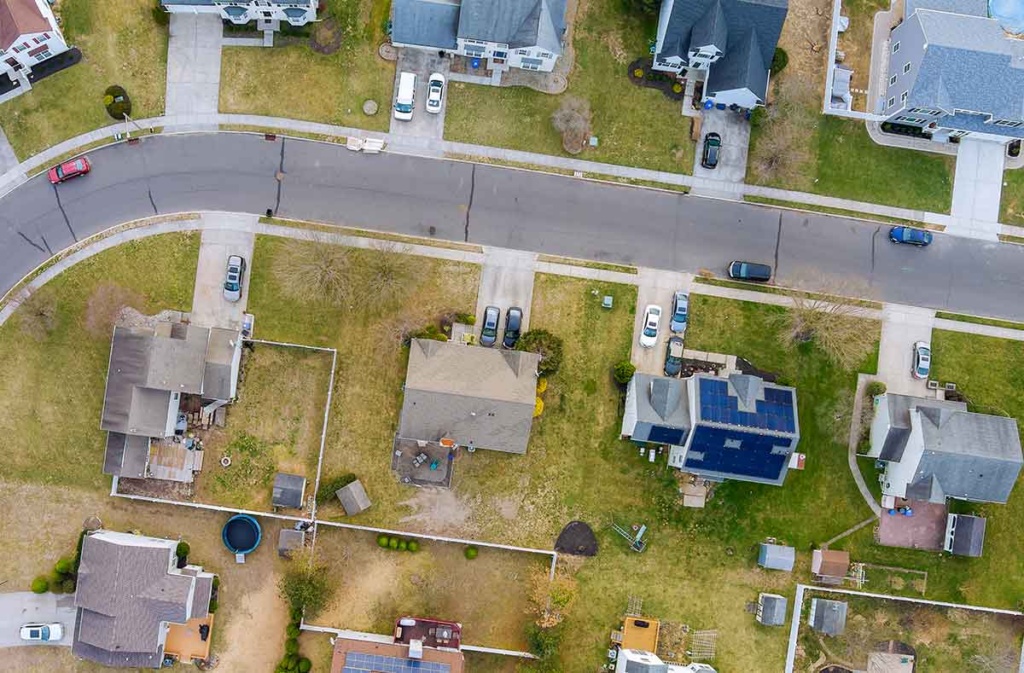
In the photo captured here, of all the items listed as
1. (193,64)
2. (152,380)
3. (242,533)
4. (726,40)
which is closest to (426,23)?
(193,64)

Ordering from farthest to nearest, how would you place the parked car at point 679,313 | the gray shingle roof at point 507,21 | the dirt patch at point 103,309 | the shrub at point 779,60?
the shrub at point 779,60
the parked car at point 679,313
the dirt patch at point 103,309
the gray shingle roof at point 507,21

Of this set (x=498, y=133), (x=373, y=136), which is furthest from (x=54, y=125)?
(x=498, y=133)

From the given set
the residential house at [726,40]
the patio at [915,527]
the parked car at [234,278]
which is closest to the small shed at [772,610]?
the patio at [915,527]

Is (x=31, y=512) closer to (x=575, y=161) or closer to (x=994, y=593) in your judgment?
(x=575, y=161)

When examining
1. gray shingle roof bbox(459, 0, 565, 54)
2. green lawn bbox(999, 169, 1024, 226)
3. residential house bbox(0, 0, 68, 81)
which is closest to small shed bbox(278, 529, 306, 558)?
gray shingle roof bbox(459, 0, 565, 54)

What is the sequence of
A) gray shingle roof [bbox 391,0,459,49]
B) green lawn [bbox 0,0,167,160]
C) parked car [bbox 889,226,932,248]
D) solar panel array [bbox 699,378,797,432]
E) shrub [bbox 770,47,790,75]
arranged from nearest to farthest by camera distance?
1. solar panel array [bbox 699,378,797,432]
2. gray shingle roof [bbox 391,0,459,49]
3. green lawn [bbox 0,0,167,160]
4. shrub [bbox 770,47,790,75]
5. parked car [bbox 889,226,932,248]

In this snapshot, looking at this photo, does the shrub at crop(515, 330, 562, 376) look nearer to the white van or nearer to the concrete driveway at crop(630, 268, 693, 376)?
the concrete driveway at crop(630, 268, 693, 376)

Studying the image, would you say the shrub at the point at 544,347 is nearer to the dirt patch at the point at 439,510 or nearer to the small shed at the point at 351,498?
the dirt patch at the point at 439,510
